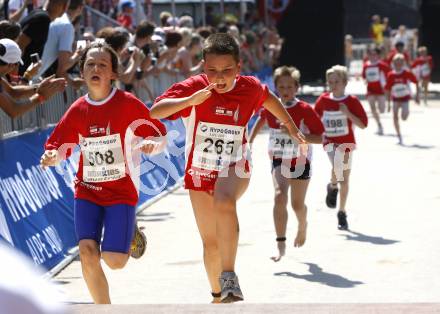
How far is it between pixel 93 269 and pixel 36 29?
4589 millimetres

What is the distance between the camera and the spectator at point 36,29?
9.42m

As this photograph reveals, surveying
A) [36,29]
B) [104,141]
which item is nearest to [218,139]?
[104,141]

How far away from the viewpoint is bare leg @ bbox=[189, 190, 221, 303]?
585 cm

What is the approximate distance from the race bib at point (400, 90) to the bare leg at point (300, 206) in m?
12.1

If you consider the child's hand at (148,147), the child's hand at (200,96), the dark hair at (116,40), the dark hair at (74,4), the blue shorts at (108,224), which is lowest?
the blue shorts at (108,224)

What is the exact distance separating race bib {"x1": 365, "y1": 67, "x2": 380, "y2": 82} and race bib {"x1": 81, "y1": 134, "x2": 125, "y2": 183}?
718 inches

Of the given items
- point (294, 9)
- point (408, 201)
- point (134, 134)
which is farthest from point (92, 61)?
point (294, 9)

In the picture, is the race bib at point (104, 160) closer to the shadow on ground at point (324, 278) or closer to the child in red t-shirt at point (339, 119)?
the shadow on ground at point (324, 278)

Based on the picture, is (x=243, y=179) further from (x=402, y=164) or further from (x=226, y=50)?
(x=402, y=164)

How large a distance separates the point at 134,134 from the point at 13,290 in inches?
203

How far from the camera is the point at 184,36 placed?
1605cm

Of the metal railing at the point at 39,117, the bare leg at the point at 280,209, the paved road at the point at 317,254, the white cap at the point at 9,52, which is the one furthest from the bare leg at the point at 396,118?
the white cap at the point at 9,52

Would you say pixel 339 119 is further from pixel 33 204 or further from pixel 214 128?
pixel 214 128

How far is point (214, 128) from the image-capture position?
579 cm
